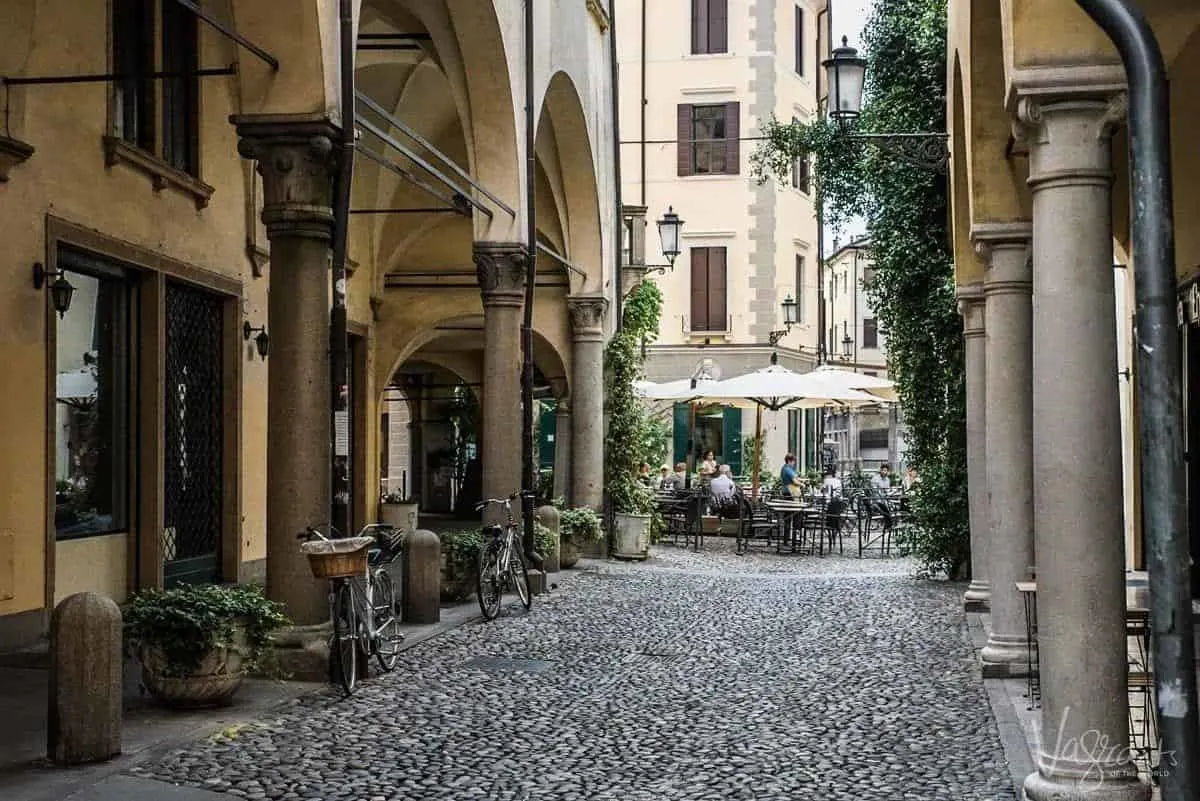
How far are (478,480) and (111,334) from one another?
16.6 m

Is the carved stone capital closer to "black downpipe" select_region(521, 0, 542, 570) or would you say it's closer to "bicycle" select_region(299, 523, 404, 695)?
"black downpipe" select_region(521, 0, 542, 570)

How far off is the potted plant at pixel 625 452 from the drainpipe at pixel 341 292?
11.1 meters

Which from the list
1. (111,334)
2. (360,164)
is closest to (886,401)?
(360,164)

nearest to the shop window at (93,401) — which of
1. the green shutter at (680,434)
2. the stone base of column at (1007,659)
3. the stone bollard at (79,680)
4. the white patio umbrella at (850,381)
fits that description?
the stone bollard at (79,680)

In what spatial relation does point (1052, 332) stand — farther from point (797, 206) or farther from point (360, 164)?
point (797, 206)

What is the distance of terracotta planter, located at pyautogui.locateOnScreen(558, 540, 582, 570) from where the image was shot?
57.4 feet

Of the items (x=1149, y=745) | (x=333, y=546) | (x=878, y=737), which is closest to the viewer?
(x=1149, y=745)

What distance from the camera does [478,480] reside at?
2820cm

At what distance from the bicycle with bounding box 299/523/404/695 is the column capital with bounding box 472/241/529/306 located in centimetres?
440

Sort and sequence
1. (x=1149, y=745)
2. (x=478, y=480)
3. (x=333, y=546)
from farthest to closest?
(x=478, y=480) < (x=333, y=546) < (x=1149, y=745)

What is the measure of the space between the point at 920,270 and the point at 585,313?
5.38m

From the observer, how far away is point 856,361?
176 ft

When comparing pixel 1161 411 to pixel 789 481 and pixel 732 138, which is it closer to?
pixel 789 481

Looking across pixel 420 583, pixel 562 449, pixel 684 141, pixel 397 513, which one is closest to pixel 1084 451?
pixel 420 583
